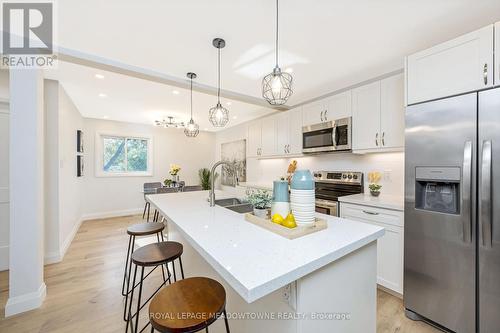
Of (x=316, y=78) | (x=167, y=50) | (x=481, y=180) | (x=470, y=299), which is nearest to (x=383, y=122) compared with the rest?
(x=316, y=78)

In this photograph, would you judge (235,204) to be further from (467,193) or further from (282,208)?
(467,193)

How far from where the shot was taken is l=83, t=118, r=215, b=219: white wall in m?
4.91

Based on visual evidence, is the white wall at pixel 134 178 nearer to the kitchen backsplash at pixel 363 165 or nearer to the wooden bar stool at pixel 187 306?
the kitchen backsplash at pixel 363 165

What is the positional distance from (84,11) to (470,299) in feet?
11.6

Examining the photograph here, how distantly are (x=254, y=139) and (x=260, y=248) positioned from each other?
3.65m

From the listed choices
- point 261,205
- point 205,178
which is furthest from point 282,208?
point 205,178

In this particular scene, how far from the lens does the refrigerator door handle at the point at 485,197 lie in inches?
53.6

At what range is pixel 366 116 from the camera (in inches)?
99.3

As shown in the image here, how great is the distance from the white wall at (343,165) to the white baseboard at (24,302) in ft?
12.0

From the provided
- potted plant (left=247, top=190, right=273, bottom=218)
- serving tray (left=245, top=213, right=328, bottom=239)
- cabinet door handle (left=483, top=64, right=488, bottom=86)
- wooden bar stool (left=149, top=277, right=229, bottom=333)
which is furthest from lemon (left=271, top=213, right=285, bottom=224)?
cabinet door handle (left=483, top=64, right=488, bottom=86)

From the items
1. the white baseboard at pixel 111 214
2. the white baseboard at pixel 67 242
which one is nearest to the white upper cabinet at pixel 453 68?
the white baseboard at pixel 67 242

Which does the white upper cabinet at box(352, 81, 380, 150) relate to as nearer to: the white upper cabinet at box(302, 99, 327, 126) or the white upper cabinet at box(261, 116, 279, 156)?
the white upper cabinet at box(302, 99, 327, 126)

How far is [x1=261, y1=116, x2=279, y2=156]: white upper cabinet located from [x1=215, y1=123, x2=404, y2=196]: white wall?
391 mm

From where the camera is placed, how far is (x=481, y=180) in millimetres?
1390
